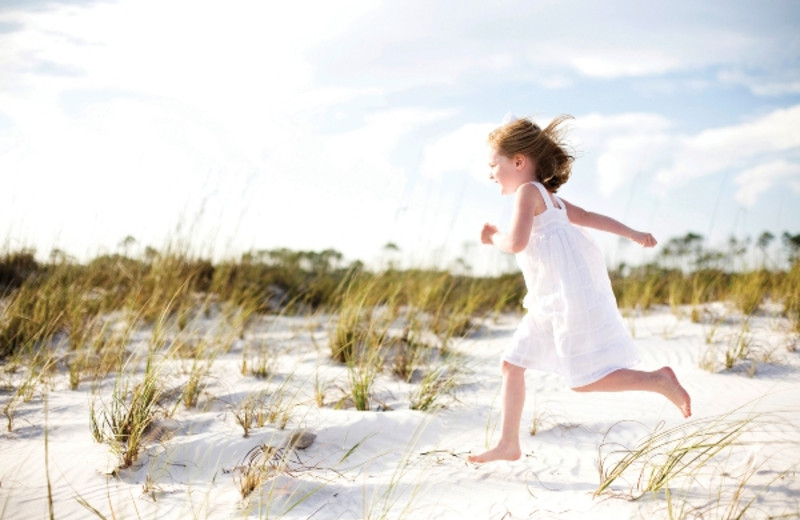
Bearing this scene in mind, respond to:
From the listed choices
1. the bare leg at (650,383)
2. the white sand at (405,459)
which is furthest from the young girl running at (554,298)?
the white sand at (405,459)

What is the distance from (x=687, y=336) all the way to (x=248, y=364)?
3626 mm

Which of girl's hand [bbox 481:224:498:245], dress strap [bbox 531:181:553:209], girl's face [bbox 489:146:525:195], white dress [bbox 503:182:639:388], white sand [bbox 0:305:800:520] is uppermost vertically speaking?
girl's face [bbox 489:146:525:195]

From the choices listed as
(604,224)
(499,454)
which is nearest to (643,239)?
(604,224)

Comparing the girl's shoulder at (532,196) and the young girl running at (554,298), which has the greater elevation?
the girl's shoulder at (532,196)

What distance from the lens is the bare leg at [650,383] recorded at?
7.11 ft

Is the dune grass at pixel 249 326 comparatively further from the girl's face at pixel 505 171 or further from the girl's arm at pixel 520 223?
the girl's face at pixel 505 171

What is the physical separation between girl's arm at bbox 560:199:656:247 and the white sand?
81 centimetres

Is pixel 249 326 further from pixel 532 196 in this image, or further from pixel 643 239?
pixel 643 239

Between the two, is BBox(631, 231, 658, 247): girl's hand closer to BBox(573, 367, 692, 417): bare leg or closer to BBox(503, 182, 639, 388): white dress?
BBox(503, 182, 639, 388): white dress

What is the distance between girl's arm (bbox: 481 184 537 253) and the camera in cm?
229

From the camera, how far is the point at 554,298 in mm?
2311

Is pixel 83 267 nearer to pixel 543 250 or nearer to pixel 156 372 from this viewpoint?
pixel 156 372

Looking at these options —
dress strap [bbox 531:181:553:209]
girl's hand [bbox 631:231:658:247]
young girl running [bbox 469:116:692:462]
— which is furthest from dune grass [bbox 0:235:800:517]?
dress strap [bbox 531:181:553:209]

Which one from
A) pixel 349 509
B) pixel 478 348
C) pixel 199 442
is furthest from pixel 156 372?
pixel 478 348
